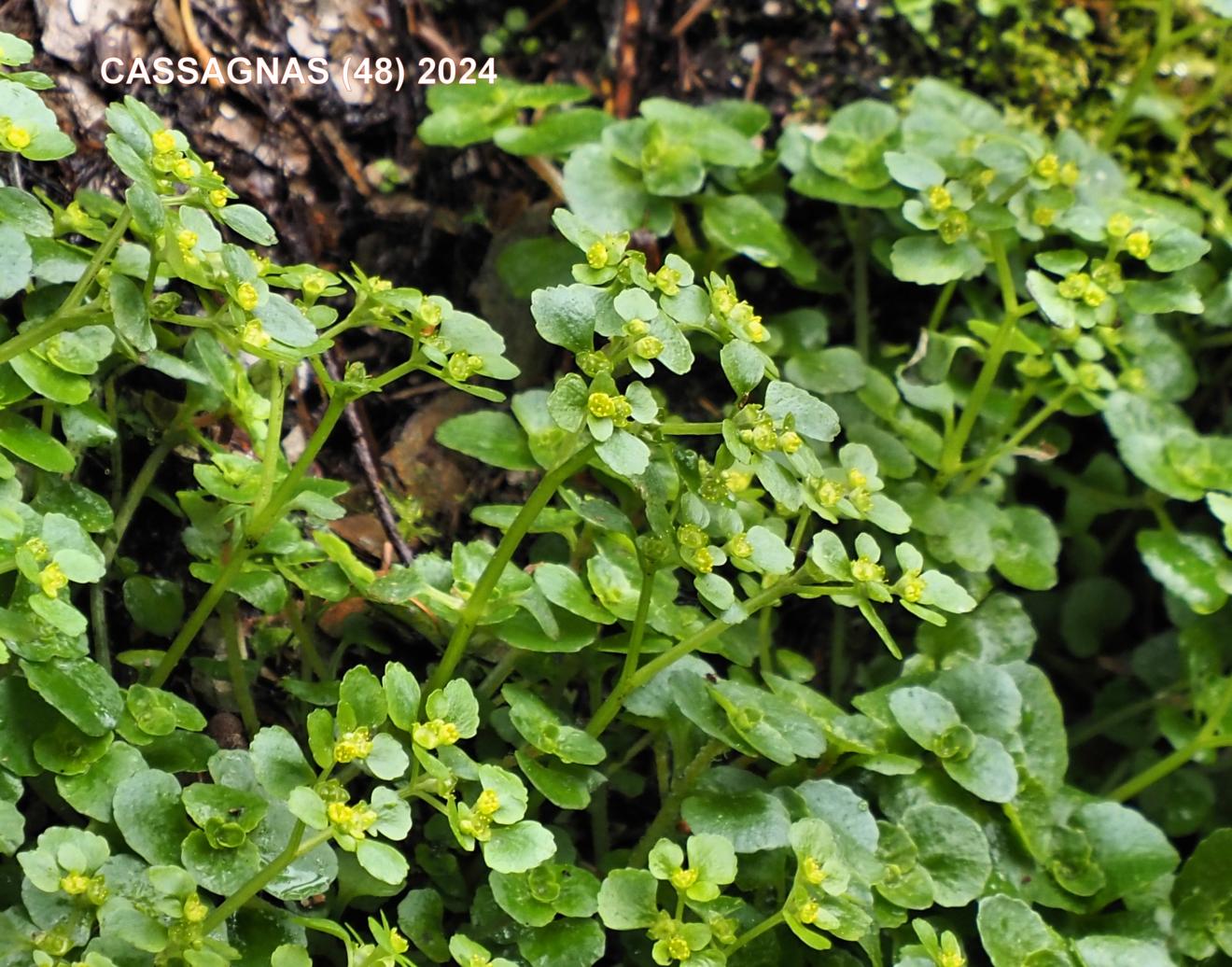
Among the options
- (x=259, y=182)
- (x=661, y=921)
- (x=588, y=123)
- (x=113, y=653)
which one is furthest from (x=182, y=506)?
(x=588, y=123)

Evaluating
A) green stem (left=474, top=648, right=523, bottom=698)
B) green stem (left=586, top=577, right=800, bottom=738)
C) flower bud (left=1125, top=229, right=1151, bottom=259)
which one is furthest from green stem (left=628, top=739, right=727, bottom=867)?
flower bud (left=1125, top=229, right=1151, bottom=259)

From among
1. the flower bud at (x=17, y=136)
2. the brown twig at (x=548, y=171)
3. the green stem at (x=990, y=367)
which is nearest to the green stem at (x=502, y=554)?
the flower bud at (x=17, y=136)

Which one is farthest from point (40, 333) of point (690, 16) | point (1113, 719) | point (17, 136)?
point (1113, 719)

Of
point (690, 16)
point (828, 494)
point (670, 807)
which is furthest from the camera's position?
point (690, 16)

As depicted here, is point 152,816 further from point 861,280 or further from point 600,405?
point 861,280

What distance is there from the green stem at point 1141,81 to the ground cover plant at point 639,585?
1.0 inches

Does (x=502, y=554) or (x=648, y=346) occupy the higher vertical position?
(x=648, y=346)

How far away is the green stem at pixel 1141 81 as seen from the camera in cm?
176

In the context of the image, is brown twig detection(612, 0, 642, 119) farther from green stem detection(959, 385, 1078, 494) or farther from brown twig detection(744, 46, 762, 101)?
green stem detection(959, 385, 1078, 494)

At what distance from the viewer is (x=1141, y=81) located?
185 cm

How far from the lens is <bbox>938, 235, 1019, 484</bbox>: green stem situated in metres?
1.44

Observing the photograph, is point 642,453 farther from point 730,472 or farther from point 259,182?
point 259,182

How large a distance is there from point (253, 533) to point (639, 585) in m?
0.41

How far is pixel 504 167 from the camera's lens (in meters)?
1.87
